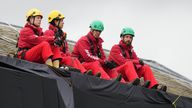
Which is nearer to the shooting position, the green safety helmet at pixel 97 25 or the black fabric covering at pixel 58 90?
the black fabric covering at pixel 58 90

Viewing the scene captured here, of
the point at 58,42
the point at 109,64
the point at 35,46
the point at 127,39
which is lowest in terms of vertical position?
the point at 109,64

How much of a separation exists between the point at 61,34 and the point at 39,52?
1278 millimetres

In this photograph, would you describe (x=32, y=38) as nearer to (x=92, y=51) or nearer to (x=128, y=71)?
(x=92, y=51)

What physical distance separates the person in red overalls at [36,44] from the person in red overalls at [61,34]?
280mm

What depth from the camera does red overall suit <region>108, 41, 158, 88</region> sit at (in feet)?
43.7

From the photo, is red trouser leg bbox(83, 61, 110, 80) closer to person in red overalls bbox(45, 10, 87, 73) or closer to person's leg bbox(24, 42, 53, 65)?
person in red overalls bbox(45, 10, 87, 73)

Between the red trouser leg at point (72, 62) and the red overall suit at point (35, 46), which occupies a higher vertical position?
the red overall suit at point (35, 46)

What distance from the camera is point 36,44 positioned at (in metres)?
12.2

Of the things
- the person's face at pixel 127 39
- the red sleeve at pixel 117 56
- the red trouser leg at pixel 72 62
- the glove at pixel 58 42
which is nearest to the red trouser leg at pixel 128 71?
the red sleeve at pixel 117 56

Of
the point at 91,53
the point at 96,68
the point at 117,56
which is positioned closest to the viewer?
the point at 96,68

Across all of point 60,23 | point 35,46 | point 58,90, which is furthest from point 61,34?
point 58,90

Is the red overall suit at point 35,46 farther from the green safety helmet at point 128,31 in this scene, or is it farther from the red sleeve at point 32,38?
the green safety helmet at point 128,31

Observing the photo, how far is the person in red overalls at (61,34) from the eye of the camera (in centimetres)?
1249

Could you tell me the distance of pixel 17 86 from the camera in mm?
10109
